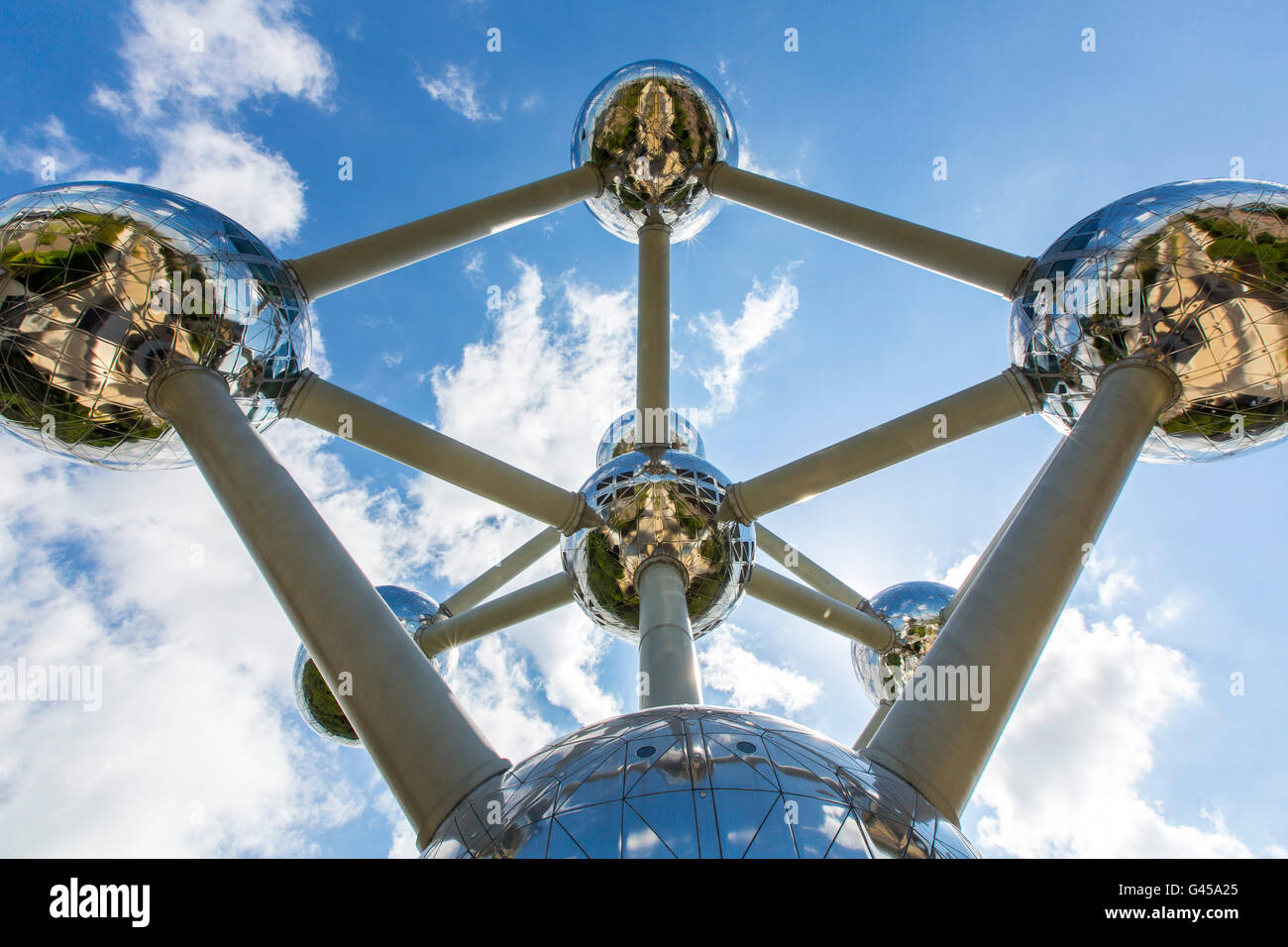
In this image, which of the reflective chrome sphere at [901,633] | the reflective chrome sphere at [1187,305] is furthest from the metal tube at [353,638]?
the reflective chrome sphere at [901,633]

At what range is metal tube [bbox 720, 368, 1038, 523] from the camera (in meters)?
7.83

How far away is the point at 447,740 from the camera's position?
4.03 meters

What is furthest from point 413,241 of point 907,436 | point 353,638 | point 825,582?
point 825,582

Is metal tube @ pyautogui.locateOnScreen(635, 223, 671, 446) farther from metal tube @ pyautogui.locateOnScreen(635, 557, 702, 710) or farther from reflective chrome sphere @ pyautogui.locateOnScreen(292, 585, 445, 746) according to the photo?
reflective chrome sphere @ pyautogui.locateOnScreen(292, 585, 445, 746)

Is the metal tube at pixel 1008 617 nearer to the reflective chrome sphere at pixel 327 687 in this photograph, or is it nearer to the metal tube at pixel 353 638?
the metal tube at pixel 353 638

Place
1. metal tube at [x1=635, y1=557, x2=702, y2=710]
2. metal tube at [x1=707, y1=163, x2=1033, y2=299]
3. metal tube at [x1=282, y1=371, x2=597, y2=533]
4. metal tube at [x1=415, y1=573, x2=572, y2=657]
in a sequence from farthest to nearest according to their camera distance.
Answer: metal tube at [x1=415, y1=573, x2=572, y2=657] → metal tube at [x1=707, y1=163, x2=1033, y2=299] → metal tube at [x1=282, y1=371, x2=597, y2=533] → metal tube at [x1=635, y1=557, x2=702, y2=710]

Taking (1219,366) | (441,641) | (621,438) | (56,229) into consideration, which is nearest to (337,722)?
(441,641)

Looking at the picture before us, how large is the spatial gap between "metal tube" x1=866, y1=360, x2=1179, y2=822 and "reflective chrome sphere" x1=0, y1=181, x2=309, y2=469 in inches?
263

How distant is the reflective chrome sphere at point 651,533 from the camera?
8914 mm

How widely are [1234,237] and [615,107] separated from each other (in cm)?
826

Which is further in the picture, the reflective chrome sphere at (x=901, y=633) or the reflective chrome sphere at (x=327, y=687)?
the reflective chrome sphere at (x=327, y=687)

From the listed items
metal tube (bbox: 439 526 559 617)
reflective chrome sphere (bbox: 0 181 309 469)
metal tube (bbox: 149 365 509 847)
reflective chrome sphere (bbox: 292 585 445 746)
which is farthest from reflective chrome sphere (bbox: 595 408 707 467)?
metal tube (bbox: 149 365 509 847)

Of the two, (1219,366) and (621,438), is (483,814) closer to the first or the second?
(1219,366)

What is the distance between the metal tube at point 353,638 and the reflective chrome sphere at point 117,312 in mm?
1636
